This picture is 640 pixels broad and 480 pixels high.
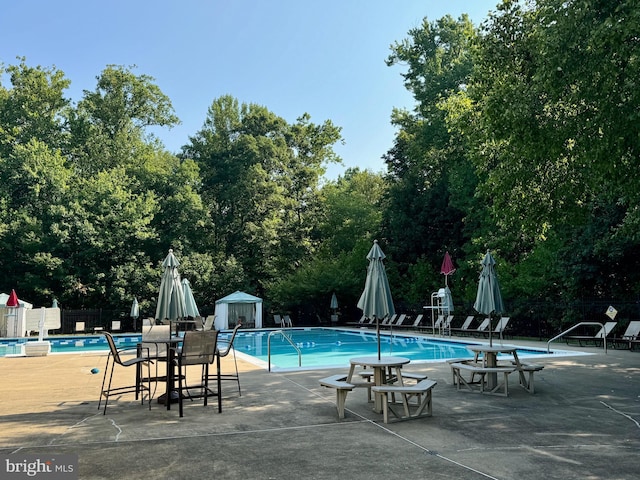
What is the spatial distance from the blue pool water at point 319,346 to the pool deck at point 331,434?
466cm

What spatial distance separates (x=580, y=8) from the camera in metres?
7.89

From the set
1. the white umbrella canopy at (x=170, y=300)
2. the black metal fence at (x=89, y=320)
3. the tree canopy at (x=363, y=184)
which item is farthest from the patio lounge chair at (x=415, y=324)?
the white umbrella canopy at (x=170, y=300)

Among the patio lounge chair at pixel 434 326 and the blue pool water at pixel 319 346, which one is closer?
the blue pool water at pixel 319 346

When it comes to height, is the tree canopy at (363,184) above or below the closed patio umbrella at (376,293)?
above

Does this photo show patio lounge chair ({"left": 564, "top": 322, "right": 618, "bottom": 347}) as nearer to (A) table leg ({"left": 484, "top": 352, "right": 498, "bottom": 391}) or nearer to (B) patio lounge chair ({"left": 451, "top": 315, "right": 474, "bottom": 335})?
(B) patio lounge chair ({"left": 451, "top": 315, "right": 474, "bottom": 335})

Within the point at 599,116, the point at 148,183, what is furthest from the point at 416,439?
the point at 148,183

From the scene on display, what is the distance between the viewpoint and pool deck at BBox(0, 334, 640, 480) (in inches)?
159

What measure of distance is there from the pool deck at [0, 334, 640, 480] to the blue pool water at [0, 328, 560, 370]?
4.66 meters

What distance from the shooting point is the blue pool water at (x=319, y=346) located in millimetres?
15211

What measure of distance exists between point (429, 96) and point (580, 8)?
2215cm

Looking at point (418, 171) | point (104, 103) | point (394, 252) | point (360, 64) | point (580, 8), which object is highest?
point (104, 103)

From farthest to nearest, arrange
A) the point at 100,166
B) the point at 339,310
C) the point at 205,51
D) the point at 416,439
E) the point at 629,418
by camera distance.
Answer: the point at 100,166 < the point at 339,310 < the point at 205,51 < the point at 629,418 < the point at 416,439

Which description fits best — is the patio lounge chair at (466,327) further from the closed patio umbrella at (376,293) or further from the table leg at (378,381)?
the table leg at (378,381)

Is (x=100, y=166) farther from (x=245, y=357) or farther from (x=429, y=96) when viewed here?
(x=245, y=357)
